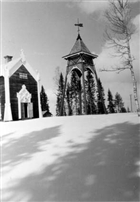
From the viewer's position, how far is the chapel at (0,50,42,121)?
1343 cm

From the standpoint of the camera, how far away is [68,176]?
3424mm

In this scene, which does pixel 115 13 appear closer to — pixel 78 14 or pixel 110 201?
pixel 78 14

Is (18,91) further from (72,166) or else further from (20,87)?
(72,166)

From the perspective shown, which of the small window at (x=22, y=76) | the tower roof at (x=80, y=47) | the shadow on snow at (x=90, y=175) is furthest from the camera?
the small window at (x=22, y=76)

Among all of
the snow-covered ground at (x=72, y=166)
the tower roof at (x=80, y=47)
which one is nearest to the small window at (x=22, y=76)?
the tower roof at (x=80, y=47)

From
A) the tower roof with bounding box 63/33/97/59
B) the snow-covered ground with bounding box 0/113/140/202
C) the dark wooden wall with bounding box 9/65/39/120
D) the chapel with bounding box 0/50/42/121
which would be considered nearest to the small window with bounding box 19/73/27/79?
the chapel with bounding box 0/50/42/121

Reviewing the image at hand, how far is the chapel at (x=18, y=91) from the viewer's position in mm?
13430

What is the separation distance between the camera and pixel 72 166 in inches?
143

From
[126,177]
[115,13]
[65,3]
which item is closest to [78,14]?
[65,3]

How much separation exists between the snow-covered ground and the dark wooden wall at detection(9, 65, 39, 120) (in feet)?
29.6

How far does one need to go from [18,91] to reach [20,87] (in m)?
0.41

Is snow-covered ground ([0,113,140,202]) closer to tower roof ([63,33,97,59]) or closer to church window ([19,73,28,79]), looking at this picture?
tower roof ([63,33,97,59])

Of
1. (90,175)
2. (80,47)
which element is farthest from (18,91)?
(90,175)

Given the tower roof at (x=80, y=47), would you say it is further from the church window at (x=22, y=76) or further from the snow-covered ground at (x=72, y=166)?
the church window at (x=22, y=76)
